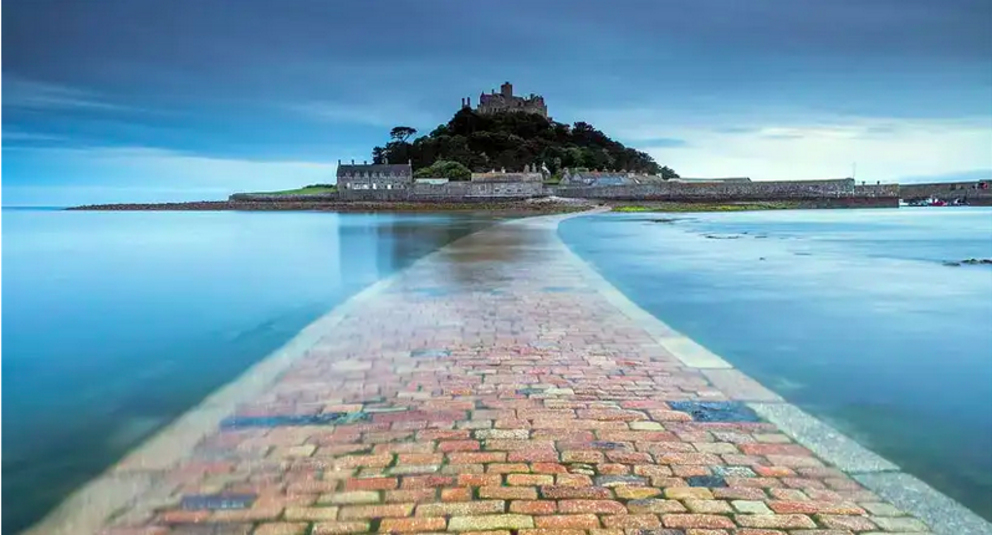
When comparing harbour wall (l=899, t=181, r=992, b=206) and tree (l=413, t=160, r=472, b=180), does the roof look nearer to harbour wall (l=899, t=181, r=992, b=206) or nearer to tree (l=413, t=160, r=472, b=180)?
tree (l=413, t=160, r=472, b=180)

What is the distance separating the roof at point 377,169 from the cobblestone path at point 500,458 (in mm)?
94317

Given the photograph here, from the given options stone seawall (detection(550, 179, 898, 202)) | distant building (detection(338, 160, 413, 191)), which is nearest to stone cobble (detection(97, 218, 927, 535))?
stone seawall (detection(550, 179, 898, 202))

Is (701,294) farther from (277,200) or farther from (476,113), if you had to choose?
(476,113)

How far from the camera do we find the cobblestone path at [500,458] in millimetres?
3117

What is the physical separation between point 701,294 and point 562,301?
385 cm

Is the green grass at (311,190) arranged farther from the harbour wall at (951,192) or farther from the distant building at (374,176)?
the harbour wall at (951,192)

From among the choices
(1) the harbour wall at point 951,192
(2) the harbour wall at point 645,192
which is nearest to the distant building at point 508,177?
(2) the harbour wall at point 645,192

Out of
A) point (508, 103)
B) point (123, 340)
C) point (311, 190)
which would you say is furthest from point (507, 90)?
point (123, 340)

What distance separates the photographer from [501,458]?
12.3 ft

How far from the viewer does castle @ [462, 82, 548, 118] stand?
130m

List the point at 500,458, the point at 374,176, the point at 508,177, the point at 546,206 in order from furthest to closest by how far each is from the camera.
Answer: the point at 374,176
the point at 508,177
the point at 546,206
the point at 500,458

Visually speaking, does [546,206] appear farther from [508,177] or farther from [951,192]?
[951,192]

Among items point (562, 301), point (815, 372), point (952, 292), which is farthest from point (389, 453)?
point (952, 292)

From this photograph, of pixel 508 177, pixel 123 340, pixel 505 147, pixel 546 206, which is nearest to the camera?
pixel 123 340
